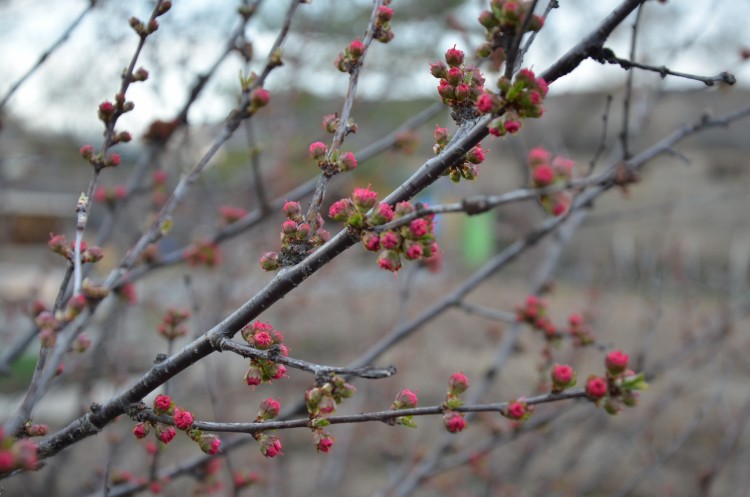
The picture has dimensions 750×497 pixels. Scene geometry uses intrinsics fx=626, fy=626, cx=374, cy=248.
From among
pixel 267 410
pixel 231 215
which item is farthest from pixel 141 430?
pixel 231 215

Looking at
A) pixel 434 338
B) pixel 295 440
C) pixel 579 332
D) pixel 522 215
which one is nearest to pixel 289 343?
pixel 295 440

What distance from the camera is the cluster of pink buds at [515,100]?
1.00 metres

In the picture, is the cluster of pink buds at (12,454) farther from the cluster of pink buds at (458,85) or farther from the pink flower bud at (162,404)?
the cluster of pink buds at (458,85)

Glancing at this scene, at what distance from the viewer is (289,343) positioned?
21.3 ft

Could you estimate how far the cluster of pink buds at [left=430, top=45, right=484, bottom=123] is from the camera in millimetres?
1127

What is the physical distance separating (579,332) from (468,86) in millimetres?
1116

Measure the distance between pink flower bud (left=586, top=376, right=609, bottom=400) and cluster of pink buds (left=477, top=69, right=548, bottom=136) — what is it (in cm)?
51

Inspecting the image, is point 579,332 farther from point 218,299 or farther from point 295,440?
point 295,440

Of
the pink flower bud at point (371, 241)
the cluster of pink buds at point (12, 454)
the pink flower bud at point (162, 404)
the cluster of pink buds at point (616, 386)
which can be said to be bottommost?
the cluster of pink buds at point (616, 386)

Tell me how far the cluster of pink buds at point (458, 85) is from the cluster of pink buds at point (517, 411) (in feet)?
1.85

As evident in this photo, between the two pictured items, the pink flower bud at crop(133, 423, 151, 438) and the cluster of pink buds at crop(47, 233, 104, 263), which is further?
the cluster of pink buds at crop(47, 233, 104, 263)

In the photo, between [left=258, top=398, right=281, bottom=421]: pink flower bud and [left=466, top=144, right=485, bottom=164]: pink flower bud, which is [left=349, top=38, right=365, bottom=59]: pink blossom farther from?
[left=258, top=398, right=281, bottom=421]: pink flower bud

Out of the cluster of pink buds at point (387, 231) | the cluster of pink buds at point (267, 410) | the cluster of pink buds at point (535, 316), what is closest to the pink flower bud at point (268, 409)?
the cluster of pink buds at point (267, 410)

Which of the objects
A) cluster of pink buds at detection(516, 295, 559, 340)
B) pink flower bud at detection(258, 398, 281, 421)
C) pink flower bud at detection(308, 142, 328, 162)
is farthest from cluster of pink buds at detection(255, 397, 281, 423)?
cluster of pink buds at detection(516, 295, 559, 340)
